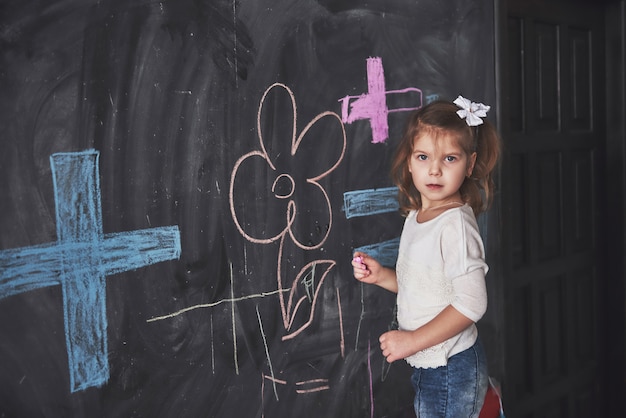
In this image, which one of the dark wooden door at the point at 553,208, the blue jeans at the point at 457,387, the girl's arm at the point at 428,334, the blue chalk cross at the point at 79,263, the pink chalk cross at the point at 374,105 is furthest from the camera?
the dark wooden door at the point at 553,208

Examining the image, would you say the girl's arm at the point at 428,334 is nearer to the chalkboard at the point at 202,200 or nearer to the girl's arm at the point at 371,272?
the girl's arm at the point at 371,272

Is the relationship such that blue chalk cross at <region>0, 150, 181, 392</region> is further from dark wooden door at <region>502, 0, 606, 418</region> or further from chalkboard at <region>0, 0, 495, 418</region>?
dark wooden door at <region>502, 0, 606, 418</region>

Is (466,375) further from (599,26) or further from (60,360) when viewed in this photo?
(599,26)

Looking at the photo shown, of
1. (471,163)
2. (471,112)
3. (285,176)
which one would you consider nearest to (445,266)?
→ (471,163)

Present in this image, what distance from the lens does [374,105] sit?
2.17 m

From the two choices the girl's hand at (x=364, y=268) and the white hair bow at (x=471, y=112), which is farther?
the girl's hand at (x=364, y=268)

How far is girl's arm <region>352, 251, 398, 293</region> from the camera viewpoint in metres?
1.88

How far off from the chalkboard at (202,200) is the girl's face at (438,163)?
14.3 inches

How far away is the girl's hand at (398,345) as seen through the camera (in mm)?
1717

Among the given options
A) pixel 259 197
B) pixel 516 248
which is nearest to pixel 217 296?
pixel 259 197

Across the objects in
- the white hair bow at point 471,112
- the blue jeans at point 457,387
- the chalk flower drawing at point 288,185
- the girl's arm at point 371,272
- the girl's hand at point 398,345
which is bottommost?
the blue jeans at point 457,387

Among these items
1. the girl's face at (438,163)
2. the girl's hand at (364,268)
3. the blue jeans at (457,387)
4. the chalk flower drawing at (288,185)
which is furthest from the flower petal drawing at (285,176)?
the blue jeans at (457,387)

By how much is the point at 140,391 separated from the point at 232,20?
40.0 inches

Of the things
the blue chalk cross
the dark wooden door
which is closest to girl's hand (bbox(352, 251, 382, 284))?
the blue chalk cross
